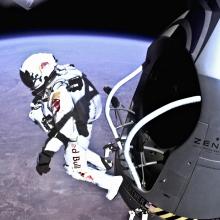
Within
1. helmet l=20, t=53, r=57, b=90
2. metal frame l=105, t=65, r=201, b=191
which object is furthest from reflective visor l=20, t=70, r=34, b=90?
metal frame l=105, t=65, r=201, b=191

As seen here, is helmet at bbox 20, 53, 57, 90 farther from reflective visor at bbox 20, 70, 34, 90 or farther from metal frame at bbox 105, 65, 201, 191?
metal frame at bbox 105, 65, 201, 191

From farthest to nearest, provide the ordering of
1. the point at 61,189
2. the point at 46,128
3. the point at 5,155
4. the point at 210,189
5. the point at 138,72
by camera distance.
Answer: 1. the point at 5,155
2. the point at 61,189
3. the point at 46,128
4. the point at 138,72
5. the point at 210,189

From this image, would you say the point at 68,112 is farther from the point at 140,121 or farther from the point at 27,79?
the point at 140,121

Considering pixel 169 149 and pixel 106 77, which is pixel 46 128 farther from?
pixel 169 149

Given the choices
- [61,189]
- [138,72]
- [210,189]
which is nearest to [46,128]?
[61,189]

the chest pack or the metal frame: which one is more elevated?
the metal frame
